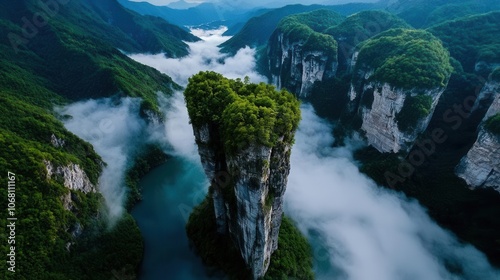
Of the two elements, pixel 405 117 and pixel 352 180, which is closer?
pixel 405 117

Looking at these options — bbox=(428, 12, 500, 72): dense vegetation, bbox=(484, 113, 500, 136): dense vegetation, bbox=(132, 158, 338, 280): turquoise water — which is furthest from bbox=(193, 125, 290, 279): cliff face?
bbox=(428, 12, 500, 72): dense vegetation

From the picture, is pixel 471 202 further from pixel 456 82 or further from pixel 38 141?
pixel 38 141

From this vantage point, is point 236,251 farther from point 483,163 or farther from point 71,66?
point 71,66

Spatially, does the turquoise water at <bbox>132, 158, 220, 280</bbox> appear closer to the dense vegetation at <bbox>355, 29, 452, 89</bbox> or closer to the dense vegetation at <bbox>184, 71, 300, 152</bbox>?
the dense vegetation at <bbox>184, 71, 300, 152</bbox>

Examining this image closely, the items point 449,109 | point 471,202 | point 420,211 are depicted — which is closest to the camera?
point 471,202

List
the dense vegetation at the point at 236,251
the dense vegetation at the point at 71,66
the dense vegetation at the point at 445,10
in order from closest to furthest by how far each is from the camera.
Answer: the dense vegetation at the point at 236,251, the dense vegetation at the point at 71,66, the dense vegetation at the point at 445,10

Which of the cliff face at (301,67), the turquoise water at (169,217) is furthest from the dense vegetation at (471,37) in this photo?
the turquoise water at (169,217)

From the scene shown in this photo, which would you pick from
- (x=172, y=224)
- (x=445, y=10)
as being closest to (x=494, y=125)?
(x=172, y=224)

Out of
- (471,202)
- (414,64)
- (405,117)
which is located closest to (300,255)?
(471,202)

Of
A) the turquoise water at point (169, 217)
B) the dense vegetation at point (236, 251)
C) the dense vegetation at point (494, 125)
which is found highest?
the dense vegetation at point (494, 125)

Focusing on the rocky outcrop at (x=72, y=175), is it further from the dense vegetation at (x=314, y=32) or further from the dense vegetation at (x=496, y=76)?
the dense vegetation at (x=496, y=76)
